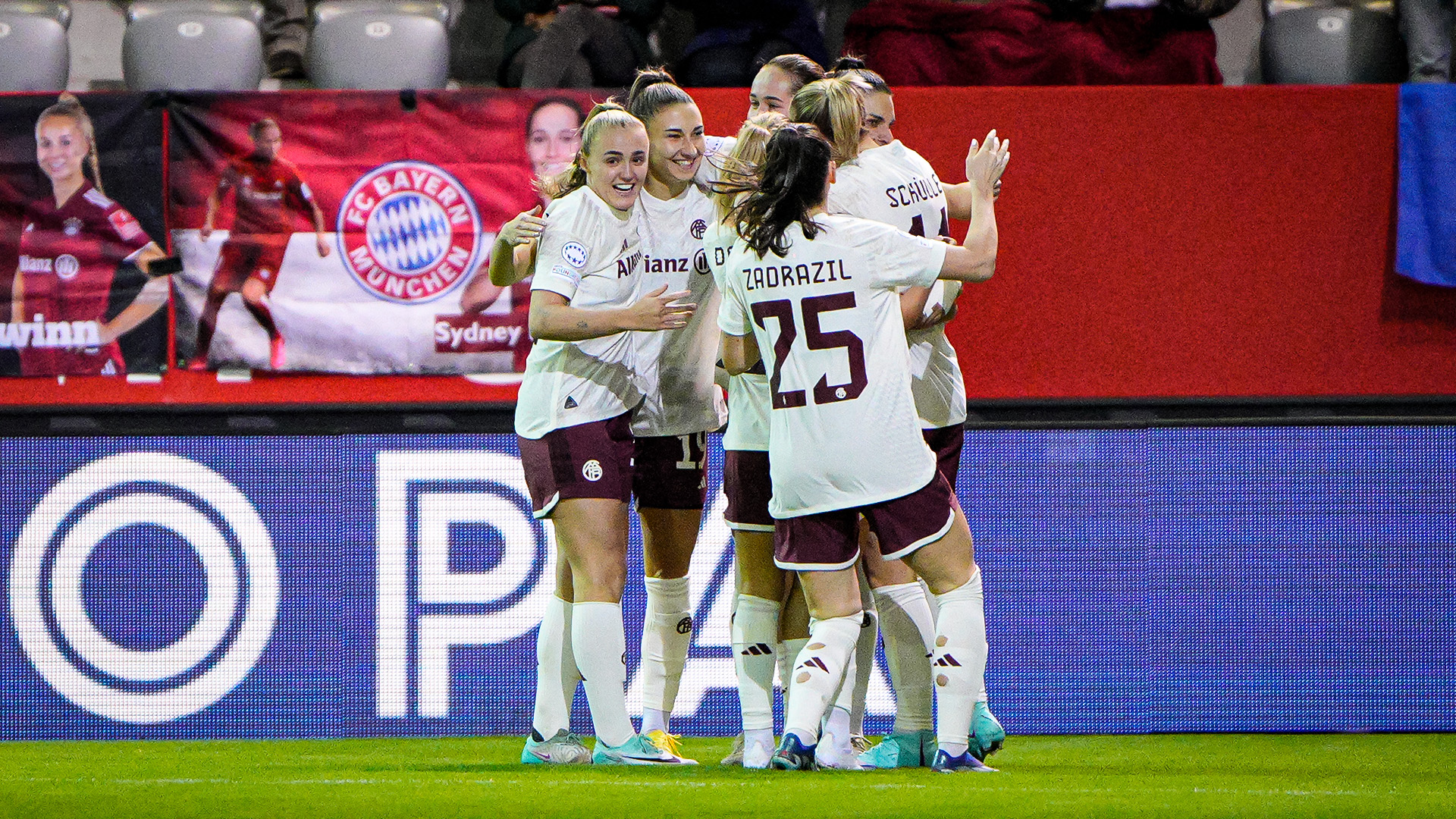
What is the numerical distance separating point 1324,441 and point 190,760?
380 cm

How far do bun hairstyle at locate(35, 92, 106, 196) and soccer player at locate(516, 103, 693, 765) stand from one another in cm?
279

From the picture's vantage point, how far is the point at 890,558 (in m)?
4.16

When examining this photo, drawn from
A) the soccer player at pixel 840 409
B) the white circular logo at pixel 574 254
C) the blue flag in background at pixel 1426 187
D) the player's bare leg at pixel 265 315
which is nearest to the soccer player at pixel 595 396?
the white circular logo at pixel 574 254

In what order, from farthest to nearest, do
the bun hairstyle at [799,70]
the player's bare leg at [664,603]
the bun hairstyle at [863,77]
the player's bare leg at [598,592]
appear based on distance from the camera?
the bun hairstyle at [799,70] → the player's bare leg at [664,603] → the bun hairstyle at [863,77] → the player's bare leg at [598,592]

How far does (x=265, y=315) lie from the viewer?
6.38 meters

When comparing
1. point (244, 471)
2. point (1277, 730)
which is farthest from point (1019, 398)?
point (244, 471)

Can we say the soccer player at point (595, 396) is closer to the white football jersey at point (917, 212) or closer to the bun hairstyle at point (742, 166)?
the bun hairstyle at point (742, 166)

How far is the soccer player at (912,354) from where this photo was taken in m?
4.20

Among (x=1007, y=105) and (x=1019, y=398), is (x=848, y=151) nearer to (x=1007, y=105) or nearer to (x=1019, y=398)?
(x=1019, y=398)

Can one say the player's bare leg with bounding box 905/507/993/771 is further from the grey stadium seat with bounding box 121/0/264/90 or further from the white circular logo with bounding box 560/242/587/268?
the grey stadium seat with bounding box 121/0/264/90

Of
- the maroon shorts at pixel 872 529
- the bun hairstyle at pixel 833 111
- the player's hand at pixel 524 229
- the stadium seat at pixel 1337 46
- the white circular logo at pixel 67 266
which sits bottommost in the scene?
the maroon shorts at pixel 872 529

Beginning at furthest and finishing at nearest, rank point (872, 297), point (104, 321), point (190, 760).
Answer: point (104, 321) < point (190, 760) < point (872, 297)

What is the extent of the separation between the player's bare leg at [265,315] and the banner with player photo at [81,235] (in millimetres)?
326

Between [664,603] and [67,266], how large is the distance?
3.16 m
